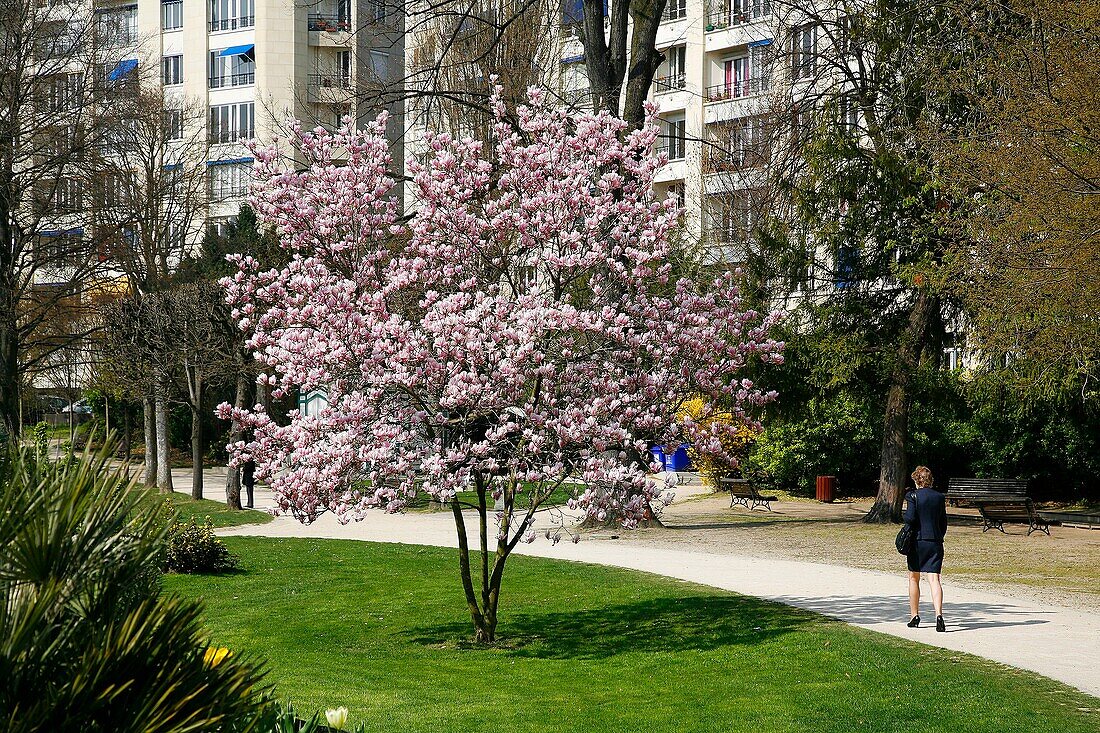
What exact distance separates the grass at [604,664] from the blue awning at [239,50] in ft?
163

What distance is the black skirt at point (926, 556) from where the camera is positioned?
12.2 metres

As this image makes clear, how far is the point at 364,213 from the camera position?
12.2m

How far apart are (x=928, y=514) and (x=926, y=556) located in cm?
43

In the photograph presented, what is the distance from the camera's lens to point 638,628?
12898 mm

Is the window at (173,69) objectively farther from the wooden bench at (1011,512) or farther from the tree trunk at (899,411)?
the wooden bench at (1011,512)

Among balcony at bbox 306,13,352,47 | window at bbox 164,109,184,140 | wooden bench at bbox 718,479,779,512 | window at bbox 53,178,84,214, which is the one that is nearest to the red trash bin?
wooden bench at bbox 718,479,779,512

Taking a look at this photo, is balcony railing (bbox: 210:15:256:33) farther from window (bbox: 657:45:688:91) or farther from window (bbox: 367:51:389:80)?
window (bbox: 657:45:688:91)

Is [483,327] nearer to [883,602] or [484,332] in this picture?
[484,332]

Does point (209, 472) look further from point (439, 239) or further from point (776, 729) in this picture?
point (776, 729)

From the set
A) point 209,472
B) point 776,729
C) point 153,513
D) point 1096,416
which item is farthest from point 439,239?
point 209,472

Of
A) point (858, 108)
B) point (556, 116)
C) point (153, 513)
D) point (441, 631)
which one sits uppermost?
point (858, 108)

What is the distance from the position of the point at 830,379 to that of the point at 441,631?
1387cm

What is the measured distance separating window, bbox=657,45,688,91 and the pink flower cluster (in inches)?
1631

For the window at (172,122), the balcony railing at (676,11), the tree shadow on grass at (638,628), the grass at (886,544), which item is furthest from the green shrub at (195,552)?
the balcony railing at (676,11)
